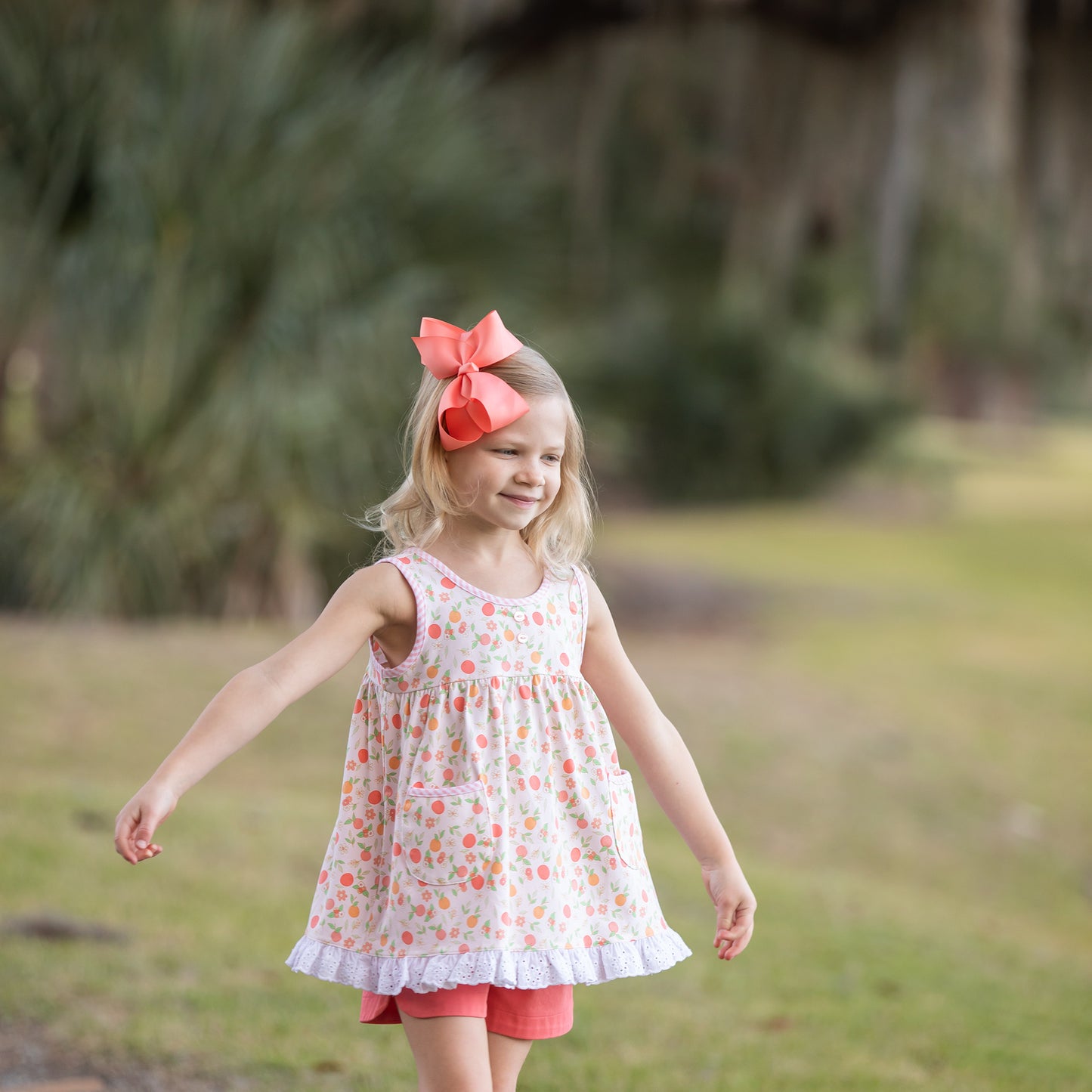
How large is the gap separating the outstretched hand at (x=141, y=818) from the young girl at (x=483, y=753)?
63 millimetres

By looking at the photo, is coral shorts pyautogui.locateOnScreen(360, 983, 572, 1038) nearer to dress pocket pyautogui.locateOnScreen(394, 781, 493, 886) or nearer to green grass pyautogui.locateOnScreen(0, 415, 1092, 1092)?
dress pocket pyautogui.locateOnScreen(394, 781, 493, 886)

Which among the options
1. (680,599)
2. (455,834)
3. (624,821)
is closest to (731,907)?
(624,821)

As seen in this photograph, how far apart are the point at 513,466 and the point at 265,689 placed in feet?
1.57

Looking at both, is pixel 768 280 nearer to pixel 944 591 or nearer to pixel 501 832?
A: pixel 944 591

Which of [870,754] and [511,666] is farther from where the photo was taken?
[870,754]

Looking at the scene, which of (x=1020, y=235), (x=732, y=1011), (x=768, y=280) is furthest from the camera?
(x=768, y=280)

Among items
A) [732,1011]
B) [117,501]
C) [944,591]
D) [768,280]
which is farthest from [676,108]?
[732,1011]

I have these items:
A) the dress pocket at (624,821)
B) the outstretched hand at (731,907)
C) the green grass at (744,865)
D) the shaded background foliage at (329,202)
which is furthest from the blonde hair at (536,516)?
the shaded background foliage at (329,202)

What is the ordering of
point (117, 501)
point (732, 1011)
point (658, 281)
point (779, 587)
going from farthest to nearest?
point (658, 281), point (779, 587), point (117, 501), point (732, 1011)

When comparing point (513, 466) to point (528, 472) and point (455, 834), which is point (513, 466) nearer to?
point (528, 472)

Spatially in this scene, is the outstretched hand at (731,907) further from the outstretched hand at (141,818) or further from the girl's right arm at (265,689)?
the outstretched hand at (141,818)

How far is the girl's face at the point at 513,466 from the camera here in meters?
2.16

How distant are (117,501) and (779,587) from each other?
615 cm

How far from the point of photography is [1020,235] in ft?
30.7
